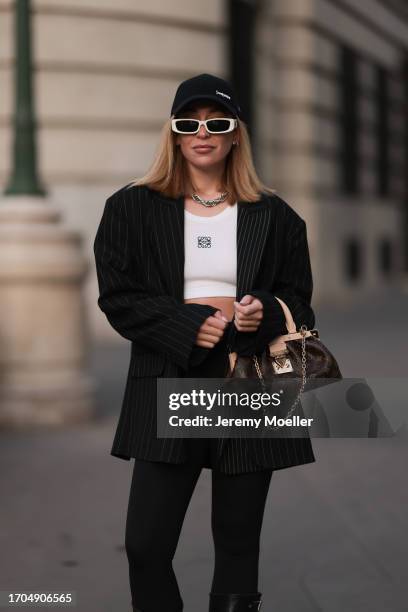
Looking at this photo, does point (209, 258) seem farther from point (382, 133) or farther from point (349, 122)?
point (382, 133)

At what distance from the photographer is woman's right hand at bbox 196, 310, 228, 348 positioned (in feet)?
10.1

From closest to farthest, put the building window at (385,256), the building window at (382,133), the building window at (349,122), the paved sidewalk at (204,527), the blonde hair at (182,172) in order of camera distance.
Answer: the blonde hair at (182,172)
the paved sidewalk at (204,527)
the building window at (349,122)
the building window at (385,256)
the building window at (382,133)

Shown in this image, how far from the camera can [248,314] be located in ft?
9.96

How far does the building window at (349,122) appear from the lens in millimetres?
20562

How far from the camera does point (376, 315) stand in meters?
17.5

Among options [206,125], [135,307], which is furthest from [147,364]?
[206,125]

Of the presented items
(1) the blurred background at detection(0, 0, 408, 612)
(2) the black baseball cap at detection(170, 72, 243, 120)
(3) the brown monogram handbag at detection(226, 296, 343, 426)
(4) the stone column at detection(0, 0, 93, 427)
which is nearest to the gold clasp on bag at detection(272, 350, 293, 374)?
(3) the brown monogram handbag at detection(226, 296, 343, 426)

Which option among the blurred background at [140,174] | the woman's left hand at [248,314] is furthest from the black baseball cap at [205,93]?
the blurred background at [140,174]

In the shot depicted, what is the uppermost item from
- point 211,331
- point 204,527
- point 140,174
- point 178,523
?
point 140,174

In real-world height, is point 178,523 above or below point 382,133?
below

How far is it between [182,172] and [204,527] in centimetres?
A: 247

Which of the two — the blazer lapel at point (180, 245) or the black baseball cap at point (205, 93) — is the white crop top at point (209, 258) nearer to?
the blazer lapel at point (180, 245)

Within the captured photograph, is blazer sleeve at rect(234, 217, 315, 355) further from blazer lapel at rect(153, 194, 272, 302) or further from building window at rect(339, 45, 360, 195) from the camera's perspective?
building window at rect(339, 45, 360, 195)

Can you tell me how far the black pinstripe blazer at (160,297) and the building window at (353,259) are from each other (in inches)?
686
